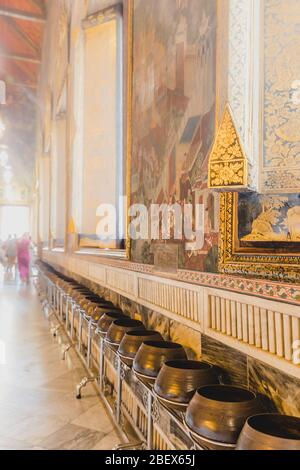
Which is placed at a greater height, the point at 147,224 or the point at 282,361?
the point at 147,224

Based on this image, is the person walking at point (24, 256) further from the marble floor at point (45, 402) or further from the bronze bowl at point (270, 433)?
the bronze bowl at point (270, 433)

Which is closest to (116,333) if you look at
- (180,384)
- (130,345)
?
(130,345)

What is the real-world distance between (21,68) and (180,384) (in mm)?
21659

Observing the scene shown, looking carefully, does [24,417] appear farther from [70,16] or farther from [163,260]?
[70,16]

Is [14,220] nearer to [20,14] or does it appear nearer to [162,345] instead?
[20,14]

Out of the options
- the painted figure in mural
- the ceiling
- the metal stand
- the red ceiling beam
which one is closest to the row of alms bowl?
the metal stand

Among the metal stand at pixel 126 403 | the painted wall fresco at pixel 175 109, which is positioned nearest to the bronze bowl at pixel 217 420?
the metal stand at pixel 126 403

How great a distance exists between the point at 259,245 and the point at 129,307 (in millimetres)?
2623

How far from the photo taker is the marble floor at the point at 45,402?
3.51 m

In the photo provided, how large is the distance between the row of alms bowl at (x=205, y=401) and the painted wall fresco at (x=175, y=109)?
2.03ft

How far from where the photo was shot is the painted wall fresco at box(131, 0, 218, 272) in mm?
2905

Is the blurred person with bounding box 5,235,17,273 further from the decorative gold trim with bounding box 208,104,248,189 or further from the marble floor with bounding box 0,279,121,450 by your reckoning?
the decorative gold trim with bounding box 208,104,248,189

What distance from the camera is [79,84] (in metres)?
8.39
